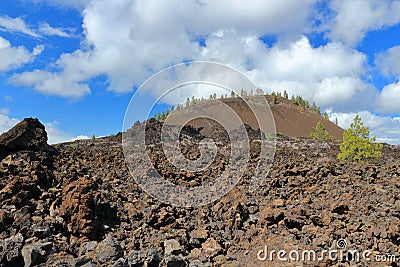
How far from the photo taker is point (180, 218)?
8.37 metres

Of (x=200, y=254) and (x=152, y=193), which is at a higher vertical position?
(x=152, y=193)

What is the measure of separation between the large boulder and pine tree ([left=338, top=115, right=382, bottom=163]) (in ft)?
68.3

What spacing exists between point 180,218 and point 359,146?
2113 centimetres

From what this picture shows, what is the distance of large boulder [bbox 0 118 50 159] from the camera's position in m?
11.1

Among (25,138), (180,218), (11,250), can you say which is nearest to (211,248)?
(180,218)

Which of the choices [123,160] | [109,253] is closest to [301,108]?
[123,160]

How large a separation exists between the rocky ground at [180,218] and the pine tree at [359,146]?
15.1m

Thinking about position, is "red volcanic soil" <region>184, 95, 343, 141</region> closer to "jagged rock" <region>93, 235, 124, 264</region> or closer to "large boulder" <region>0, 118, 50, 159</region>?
"large boulder" <region>0, 118, 50, 159</region>

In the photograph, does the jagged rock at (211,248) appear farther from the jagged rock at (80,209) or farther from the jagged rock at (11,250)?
the jagged rock at (11,250)

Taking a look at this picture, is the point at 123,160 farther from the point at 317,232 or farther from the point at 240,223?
the point at 317,232

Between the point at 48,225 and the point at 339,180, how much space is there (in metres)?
7.41

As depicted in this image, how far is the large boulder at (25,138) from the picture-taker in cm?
1106

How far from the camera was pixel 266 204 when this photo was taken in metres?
9.02

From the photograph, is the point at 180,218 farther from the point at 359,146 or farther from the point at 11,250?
the point at 359,146
